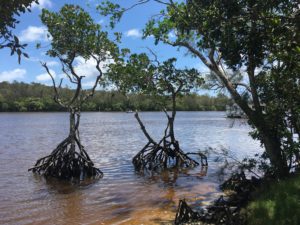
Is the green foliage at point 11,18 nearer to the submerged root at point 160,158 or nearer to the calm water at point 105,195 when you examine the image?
the calm water at point 105,195

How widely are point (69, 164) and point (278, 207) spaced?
9682mm

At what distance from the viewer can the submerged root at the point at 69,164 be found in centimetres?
1472

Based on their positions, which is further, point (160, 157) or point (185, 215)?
point (160, 157)

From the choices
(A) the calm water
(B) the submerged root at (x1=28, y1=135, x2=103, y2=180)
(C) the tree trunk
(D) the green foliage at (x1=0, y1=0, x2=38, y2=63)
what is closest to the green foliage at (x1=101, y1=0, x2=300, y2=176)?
(C) the tree trunk

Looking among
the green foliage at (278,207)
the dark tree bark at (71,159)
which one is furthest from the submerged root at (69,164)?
the green foliage at (278,207)

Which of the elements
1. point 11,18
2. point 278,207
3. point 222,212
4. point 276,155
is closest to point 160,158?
point 276,155

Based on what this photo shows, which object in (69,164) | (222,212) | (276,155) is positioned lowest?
(69,164)

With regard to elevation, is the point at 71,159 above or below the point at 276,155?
below

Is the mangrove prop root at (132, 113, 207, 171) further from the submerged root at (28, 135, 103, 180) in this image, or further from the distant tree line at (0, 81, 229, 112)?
the distant tree line at (0, 81, 229, 112)

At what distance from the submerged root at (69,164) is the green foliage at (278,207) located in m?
8.58

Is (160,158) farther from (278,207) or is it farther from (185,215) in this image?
(278,207)

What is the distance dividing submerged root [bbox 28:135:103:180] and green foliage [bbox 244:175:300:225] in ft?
Result: 28.1

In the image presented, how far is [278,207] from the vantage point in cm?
679

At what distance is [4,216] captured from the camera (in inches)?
396
